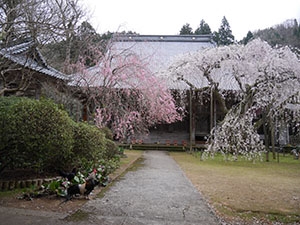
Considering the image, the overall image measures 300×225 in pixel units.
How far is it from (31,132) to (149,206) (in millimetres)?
2410

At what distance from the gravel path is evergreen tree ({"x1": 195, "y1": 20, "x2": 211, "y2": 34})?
126 feet

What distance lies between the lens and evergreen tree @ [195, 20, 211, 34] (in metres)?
39.6

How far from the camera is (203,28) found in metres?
40.8

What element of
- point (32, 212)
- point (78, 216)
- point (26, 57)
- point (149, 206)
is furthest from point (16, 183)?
point (26, 57)

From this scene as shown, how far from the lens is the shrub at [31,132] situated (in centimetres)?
402

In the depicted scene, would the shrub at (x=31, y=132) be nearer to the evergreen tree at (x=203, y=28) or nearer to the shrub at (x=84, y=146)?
the shrub at (x=84, y=146)

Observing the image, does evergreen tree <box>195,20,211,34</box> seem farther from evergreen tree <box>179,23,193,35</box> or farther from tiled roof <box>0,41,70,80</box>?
tiled roof <box>0,41,70,80</box>

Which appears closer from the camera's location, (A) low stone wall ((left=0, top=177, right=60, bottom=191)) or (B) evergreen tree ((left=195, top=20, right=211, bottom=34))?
(A) low stone wall ((left=0, top=177, right=60, bottom=191))

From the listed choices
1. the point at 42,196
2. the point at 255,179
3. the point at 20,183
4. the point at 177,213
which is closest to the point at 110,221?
the point at 177,213

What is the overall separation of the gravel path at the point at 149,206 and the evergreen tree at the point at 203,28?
38.3 metres

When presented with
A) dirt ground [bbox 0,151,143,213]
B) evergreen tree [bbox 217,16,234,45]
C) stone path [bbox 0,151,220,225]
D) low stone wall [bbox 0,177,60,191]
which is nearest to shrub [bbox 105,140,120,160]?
stone path [bbox 0,151,220,225]

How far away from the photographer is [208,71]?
1176 cm

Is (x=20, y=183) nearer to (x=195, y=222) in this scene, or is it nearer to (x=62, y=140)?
(x=62, y=140)

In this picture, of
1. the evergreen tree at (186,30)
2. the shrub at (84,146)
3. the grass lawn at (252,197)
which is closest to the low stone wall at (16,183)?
the shrub at (84,146)
